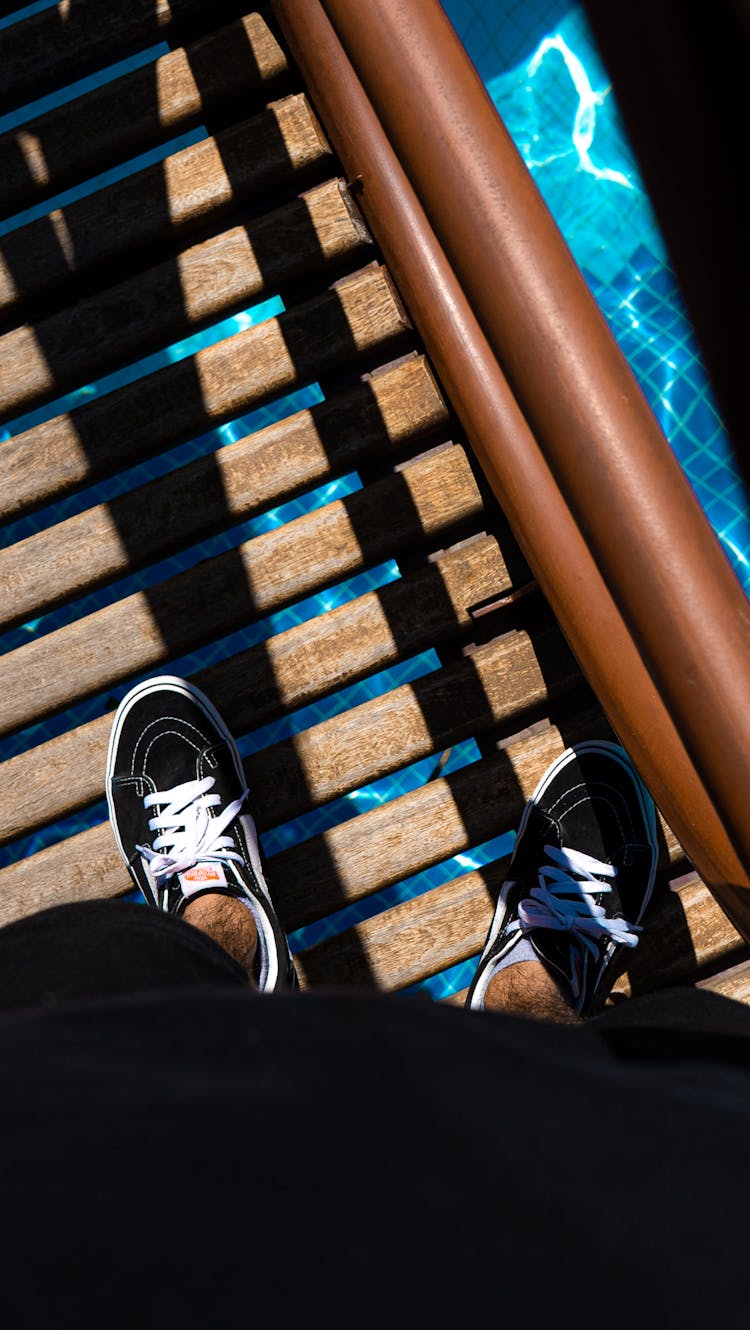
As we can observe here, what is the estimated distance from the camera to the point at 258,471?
1.67 metres

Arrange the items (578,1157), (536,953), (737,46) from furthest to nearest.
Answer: (536,953)
(737,46)
(578,1157)

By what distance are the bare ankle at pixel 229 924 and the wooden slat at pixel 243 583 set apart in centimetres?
48

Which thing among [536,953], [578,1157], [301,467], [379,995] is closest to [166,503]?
[301,467]

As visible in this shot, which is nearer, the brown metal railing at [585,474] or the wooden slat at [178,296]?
the brown metal railing at [585,474]

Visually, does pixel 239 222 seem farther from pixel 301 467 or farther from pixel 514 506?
pixel 514 506

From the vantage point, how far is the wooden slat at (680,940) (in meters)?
1.64

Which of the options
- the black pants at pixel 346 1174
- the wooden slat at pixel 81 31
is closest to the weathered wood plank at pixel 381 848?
the black pants at pixel 346 1174

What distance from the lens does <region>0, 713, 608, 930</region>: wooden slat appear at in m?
1.66

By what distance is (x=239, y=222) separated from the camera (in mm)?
1790

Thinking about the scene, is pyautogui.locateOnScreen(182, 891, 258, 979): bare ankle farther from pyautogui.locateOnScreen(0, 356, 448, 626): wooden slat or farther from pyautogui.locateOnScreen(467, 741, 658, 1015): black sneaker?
pyautogui.locateOnScreen(0, 356, 448, 626): wooden slat

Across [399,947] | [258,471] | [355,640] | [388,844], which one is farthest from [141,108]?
[399,947]

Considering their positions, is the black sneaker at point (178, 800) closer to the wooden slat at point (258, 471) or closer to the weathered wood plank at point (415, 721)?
the weathered wood plank at point (415, 721)

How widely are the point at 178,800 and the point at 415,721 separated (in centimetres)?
50

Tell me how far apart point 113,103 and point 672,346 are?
1.38 metres
